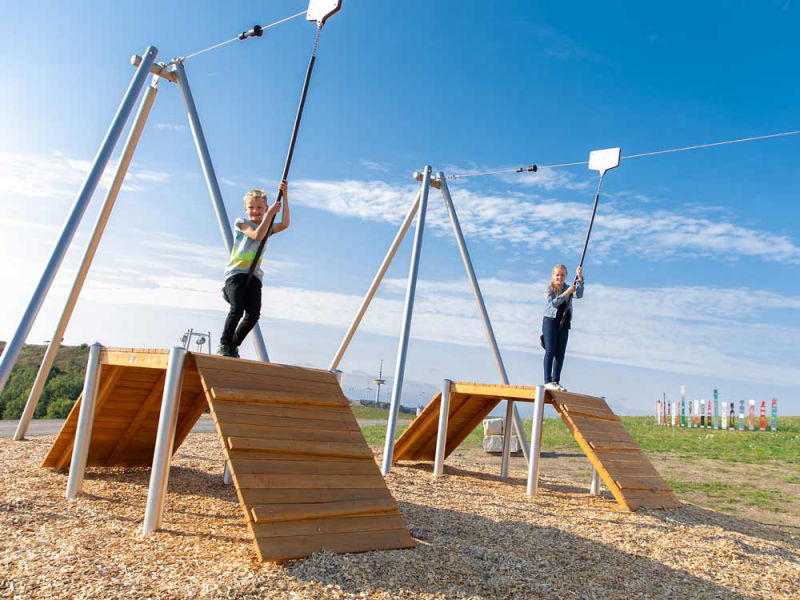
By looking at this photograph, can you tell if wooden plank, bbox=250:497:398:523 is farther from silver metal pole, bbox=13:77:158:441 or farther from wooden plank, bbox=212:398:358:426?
silver metal pole, bbox=13:77:158:441

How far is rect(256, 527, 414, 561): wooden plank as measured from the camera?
12.3 ft

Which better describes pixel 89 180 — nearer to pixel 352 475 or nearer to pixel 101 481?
Answer: pixel 101 481

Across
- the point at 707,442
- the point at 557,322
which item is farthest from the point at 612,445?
the point at 707,442

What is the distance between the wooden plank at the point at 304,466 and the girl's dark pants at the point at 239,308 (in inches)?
63.3

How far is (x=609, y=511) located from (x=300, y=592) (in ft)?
14.8

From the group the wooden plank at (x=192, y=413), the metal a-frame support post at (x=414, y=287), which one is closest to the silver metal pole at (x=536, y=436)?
the metal a-frame support post at (x=414, y=287)

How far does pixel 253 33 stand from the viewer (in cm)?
730

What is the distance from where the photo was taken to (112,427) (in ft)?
21.2

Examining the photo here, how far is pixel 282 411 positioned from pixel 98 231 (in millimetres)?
5060

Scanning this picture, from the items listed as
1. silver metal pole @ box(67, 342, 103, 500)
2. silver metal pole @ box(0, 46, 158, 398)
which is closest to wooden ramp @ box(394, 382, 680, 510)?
silver metal pole @ box(67, 342, 103, 500)

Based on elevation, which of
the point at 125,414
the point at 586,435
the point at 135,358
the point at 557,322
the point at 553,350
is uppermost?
the point at 557,322

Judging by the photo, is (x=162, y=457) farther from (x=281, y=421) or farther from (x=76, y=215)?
(x=76, y=215)

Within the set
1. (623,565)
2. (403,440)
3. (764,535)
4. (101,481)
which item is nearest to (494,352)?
(403,440)

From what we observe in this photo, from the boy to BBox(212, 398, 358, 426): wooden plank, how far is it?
3.80 feet
